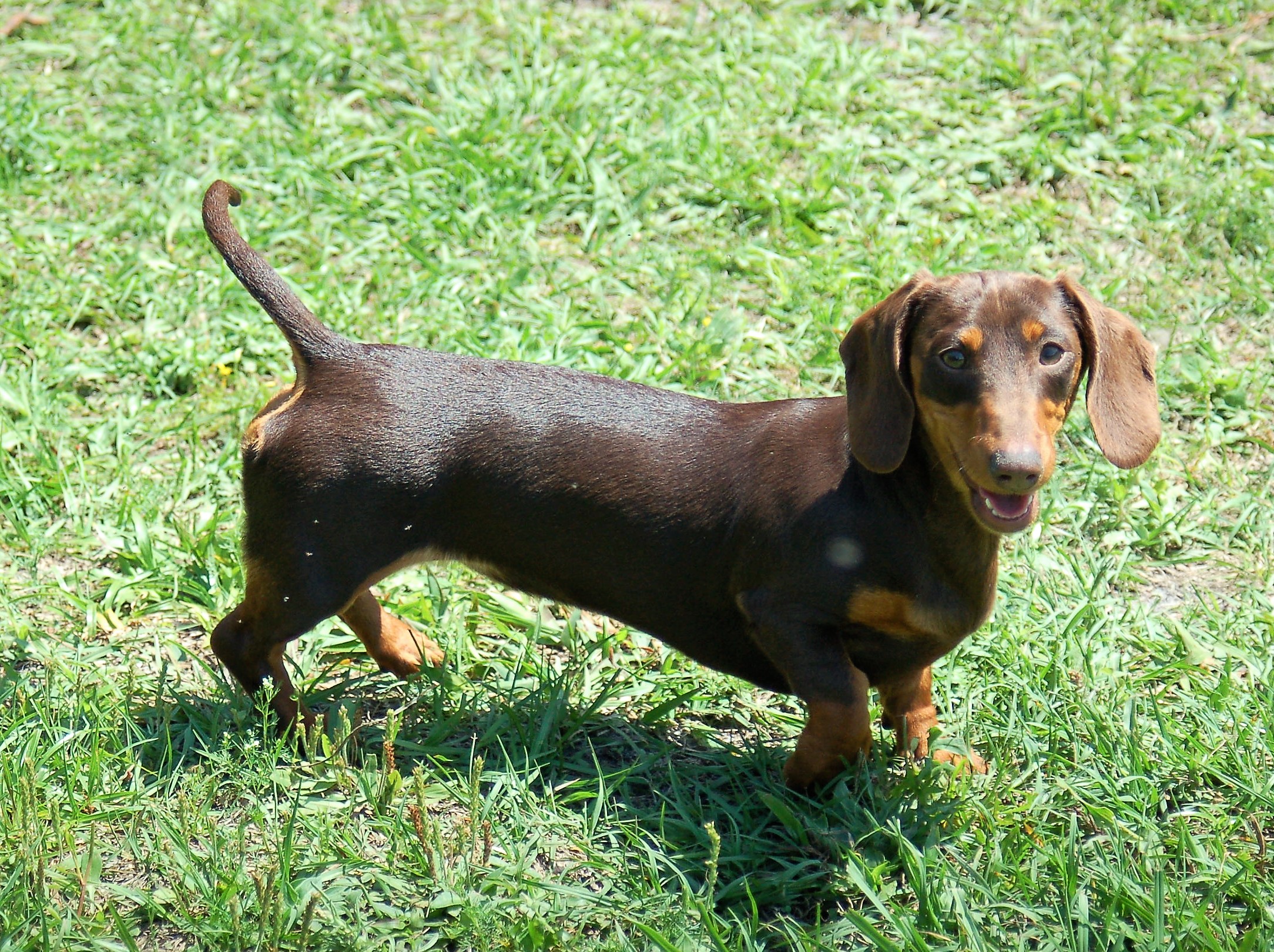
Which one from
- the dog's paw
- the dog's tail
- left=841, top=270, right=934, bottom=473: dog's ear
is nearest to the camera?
left=841, top=270, right=934, bottom=473: dog's ear

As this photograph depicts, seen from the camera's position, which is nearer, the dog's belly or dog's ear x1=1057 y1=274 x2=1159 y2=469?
dog's ear x1=1057 y1=274 x2=1159 y2=469

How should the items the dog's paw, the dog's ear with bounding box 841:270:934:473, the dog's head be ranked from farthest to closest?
1. the dog's paw
2. the dog's ear with bounding box 841:270:934:473
3. the dog's head

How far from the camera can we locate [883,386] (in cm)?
303

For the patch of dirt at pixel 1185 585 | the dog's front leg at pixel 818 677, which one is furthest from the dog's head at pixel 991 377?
the patch of dirt at pixel 1185 585

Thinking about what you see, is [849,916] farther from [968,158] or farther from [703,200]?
[968,158]

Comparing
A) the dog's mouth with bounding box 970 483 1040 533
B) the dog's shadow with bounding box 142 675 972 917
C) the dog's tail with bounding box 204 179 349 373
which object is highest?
the dog's tail with bounding box 204 179 349 373

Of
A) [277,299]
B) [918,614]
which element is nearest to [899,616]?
[918,614]

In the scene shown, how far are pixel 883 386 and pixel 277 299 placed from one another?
1625 millimetres

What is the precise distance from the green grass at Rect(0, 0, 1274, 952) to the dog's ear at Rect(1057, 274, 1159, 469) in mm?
859

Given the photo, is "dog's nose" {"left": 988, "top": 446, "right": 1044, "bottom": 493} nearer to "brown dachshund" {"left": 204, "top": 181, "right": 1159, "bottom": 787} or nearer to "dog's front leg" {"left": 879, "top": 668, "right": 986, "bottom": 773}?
"brown dachshund" {"left": 204, "top": 181, "right": 1159, "bottom": 787}

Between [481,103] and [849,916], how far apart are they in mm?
4498

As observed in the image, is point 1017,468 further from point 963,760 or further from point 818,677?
point 963,760

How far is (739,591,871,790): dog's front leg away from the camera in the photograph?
3.15 meters

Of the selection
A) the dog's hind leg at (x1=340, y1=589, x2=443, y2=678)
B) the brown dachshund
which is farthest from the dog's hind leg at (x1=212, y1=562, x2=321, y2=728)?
the dog's hind leg at (x1=340, y1=589, x2=443, y2=678)
